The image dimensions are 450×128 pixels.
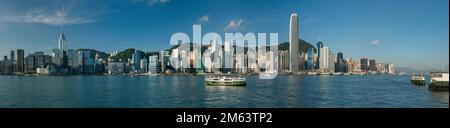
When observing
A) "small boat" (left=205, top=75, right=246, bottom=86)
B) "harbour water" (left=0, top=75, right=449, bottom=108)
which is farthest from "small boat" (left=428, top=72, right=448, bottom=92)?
"small boat" (left=205, top=75, right=246, bottom=86)

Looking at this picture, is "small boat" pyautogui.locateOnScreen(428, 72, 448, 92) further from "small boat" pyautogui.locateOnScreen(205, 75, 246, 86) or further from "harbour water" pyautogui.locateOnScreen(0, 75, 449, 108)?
"small boat" pyautogui.locateOnScreen(205, 75, 246, 86)

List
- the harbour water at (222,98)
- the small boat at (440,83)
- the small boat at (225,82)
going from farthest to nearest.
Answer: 1. the small boat at (225,82)
2. the small boat at (440,83)
3. the harbour water at (222,98)

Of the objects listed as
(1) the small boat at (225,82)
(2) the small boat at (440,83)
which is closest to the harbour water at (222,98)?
(2) the small boat at (440,83)

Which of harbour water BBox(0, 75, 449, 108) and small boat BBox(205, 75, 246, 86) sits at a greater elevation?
small boat BBox(205, 75, 246, 86)

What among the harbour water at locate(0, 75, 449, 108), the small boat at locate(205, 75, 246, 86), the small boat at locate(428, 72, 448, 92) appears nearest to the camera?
the harbour water at locate(0, 75, 449, 108)

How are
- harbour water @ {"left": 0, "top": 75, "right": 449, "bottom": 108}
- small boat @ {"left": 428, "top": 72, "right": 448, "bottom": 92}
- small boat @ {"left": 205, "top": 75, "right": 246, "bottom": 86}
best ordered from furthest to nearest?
small boat @ {"left": 205, "top": 75, "right": 246, "bottom": 86} < small boat @ {"left": 428, "top": 72, "right": 448, "bottom": 92} < harbour water @ {"left": 0, "top": 75, "right": 449, "bottom": 108}

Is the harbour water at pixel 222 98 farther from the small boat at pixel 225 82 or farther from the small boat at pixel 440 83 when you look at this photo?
the small boat at pixel 225 82

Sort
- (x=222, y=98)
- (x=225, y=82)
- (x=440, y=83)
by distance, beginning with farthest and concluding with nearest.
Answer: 1. (x=225, y=82)
2. (x=440, y=83)
3. (x=222, y=98)

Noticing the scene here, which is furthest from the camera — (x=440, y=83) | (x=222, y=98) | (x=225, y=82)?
(x=225, y=82)

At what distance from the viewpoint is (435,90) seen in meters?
21.3

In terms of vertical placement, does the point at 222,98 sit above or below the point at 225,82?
below
